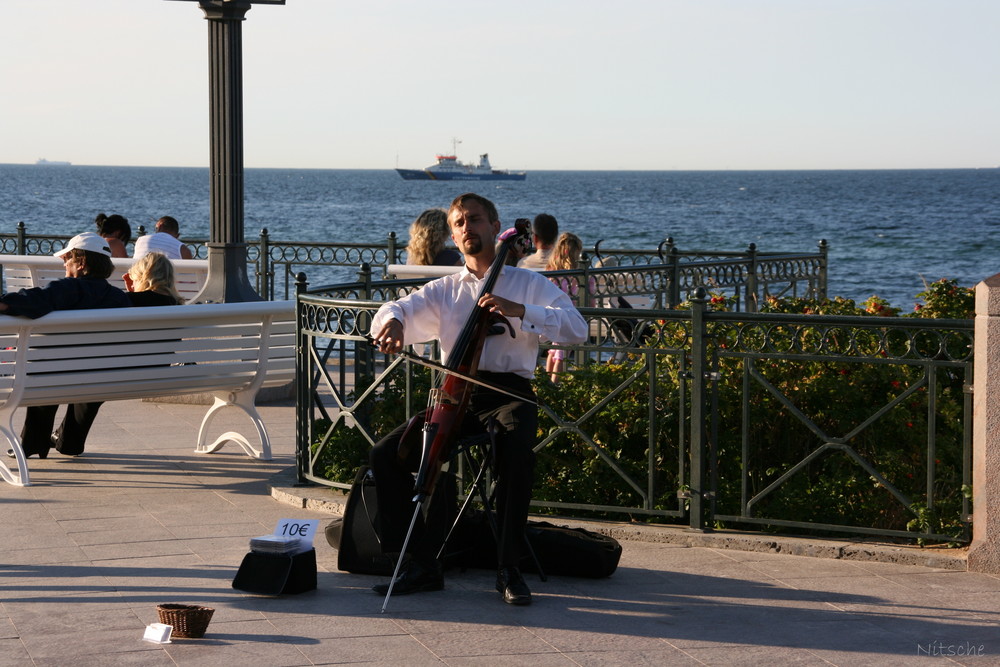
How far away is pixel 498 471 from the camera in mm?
5746

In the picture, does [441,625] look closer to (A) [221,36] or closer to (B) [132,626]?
(B) [132,626]

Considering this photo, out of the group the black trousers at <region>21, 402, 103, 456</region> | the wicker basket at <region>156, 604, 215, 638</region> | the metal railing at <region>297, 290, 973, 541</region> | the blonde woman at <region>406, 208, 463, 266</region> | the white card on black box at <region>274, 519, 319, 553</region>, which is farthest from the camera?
the blonde woman at <region>406, 208, 463, 266</region>

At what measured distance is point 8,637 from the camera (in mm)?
5129

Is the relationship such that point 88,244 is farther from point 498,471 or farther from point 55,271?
point 55,271

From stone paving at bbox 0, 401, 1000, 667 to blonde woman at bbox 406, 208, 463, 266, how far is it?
4.10 m

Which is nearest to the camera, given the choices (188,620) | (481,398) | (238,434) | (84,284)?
(188,620)

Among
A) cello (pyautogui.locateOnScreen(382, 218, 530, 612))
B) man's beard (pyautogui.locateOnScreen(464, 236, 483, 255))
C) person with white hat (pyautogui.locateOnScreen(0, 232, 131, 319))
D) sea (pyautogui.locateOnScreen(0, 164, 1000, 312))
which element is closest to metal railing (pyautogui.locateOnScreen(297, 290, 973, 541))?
man's beard (pyautogui.locateOnScreen(464, 236, 483, 255))

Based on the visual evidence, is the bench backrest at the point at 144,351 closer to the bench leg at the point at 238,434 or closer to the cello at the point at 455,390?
the bench leg at the point at 238,434

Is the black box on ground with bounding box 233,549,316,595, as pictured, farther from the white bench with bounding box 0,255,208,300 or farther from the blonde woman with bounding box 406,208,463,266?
the white bench with bounding box 0,255,208,300

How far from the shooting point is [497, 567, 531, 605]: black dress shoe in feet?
18.4

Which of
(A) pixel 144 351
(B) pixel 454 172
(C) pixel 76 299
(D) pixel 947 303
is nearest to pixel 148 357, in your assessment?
(A) pixel 144 351

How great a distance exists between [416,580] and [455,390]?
0.85m

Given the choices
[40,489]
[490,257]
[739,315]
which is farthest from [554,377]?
Result: [40,489]

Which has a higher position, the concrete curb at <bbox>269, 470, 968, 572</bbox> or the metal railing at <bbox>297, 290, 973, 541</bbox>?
the metal railing at <bbox>297, 290, 973, 541</bbox>
